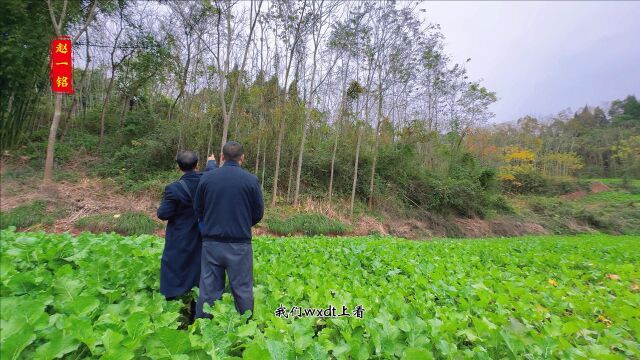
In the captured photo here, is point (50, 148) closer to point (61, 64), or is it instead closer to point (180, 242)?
point (61, 64)

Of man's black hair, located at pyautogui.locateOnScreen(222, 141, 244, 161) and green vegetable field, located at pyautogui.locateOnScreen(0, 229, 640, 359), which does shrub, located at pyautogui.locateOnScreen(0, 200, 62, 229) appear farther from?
man's black hair, located at pyautogui.locateOnScreen(222, 141, 244, 161)

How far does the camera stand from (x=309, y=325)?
1.46 meters

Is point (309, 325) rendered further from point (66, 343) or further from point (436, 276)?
point (436, 276)

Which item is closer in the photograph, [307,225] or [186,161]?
[186,161]

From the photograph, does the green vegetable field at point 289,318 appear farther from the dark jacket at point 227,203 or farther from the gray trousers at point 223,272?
the dark jacket at point 227,203

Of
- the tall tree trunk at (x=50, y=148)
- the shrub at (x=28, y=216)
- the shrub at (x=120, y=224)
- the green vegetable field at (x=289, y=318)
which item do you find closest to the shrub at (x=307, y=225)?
the shrub at (x=120, y=224)

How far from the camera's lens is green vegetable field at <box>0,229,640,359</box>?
3.76 ft

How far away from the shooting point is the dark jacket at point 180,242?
2.54 meters

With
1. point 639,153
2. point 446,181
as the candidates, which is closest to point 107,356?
point 446,181

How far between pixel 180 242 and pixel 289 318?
1.39m

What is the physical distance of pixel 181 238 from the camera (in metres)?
2.68

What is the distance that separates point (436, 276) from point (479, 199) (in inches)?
791

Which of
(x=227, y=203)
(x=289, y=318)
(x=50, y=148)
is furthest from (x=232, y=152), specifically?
(x=50, y=148)

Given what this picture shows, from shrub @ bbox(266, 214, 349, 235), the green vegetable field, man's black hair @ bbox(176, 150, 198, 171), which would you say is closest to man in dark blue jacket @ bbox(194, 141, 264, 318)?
the green vegetable field
